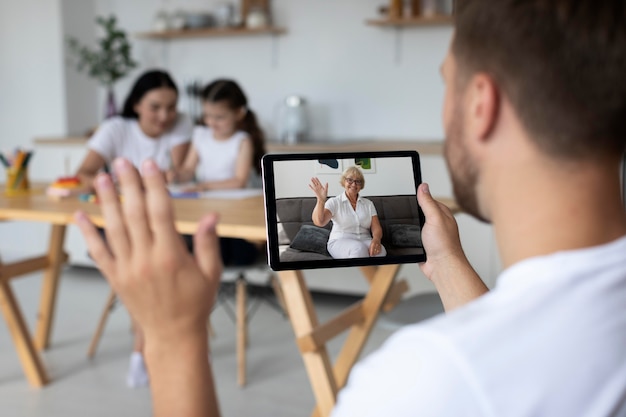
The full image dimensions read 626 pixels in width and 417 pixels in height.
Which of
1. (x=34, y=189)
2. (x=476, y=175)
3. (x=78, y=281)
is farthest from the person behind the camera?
(x=78, y=281)

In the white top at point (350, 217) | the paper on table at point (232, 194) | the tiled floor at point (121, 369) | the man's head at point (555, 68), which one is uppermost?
the man's head at point (555, 68)

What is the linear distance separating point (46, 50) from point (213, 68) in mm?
1087

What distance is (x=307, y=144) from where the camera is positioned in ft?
13.7

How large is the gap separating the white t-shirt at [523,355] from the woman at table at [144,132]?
8.84 feet

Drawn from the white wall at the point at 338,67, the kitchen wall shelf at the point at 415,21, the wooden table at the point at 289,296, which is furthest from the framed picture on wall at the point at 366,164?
the white wall at the point at 338,67

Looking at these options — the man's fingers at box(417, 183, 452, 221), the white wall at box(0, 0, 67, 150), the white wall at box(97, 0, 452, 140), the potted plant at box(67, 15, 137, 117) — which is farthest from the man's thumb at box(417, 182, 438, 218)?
the white wall at box(0, 0, 67, 150)

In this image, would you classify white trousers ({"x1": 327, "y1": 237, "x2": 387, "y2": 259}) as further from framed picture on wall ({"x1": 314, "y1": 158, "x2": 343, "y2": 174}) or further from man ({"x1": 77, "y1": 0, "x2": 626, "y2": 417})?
man ({"x1": 77, "y1": 0, "x2": 626, "y2": 417})

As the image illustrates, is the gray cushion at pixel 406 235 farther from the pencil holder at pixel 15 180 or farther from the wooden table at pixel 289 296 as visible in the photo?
the pencil holder at pixel 15 180

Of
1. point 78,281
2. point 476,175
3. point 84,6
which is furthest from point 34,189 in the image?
point 476,175

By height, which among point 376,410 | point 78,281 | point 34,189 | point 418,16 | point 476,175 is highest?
point 418,16

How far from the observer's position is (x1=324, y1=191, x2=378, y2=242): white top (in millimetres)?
1141

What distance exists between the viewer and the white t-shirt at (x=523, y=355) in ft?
2.07

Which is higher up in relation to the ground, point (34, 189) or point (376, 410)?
point (376, 410)

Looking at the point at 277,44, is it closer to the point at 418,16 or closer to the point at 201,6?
the point at 201,6
